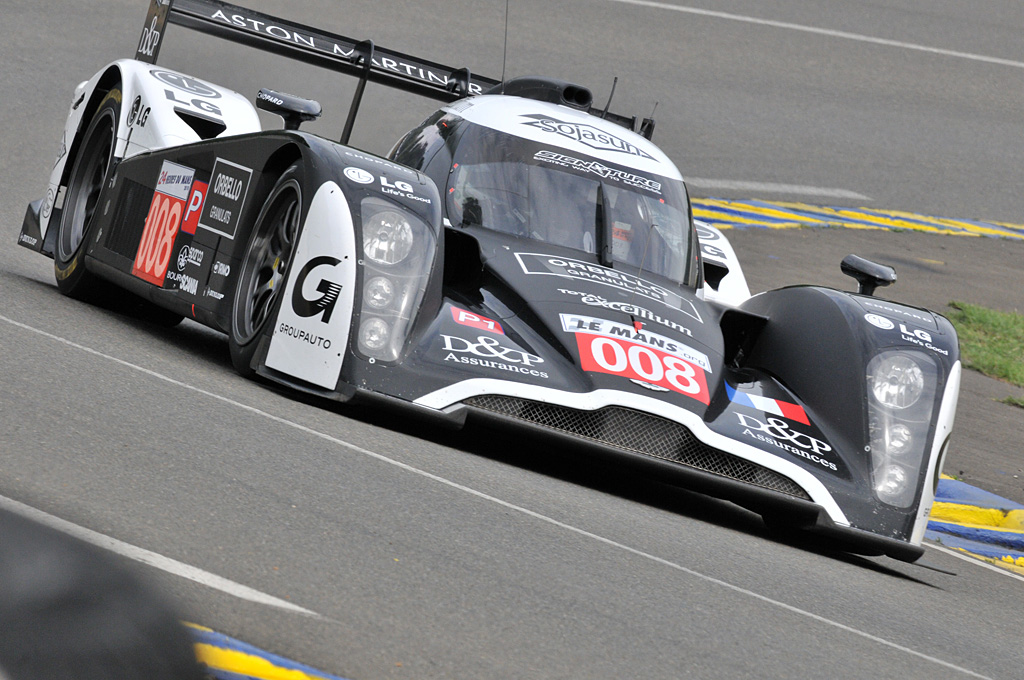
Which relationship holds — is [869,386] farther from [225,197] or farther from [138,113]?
[138,113]

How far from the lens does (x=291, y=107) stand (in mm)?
6852

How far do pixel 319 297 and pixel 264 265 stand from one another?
0.59 m

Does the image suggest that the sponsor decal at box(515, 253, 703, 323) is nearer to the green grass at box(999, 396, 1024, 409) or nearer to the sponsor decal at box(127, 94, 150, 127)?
the sponsor decal at box(127, 94, 150, 127)

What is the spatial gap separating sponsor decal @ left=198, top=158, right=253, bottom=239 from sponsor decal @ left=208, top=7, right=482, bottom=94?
2.14 meters

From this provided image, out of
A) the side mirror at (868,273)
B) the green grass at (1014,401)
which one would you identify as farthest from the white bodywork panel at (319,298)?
the green grass at (1014,401)

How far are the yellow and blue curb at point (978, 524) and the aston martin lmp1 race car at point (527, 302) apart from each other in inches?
50.7

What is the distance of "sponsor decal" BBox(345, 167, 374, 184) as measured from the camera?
231 inches

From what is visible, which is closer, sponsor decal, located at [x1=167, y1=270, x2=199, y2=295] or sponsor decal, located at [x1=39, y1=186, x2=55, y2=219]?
sponsor decal, located at [x1=167, y1=270, x2=199, y2=295]

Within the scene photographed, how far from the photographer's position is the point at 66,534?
3523 mm

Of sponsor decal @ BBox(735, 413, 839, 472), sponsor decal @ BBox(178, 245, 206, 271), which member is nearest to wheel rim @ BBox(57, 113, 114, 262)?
sponsor decal @ BBox(178, 245, 206, 271)

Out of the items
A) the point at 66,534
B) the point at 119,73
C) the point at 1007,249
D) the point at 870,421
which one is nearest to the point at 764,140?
the point at 1007,249

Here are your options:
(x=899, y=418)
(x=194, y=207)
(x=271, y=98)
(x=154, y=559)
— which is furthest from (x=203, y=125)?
(x=154, y=559)

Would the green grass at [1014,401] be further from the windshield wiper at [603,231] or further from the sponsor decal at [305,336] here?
the sponsor decal at [305,336]

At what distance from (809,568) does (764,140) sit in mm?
11730
